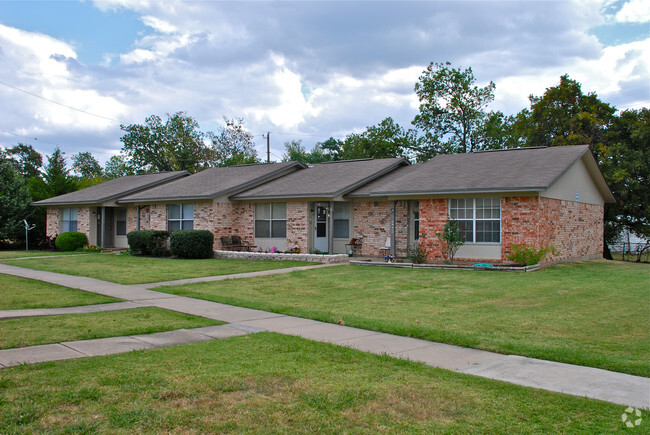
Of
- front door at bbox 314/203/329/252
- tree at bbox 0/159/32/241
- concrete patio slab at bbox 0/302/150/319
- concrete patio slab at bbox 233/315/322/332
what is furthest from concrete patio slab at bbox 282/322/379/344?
tree at bbox 0/159/32/241

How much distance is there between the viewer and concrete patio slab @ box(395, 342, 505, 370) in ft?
20.5

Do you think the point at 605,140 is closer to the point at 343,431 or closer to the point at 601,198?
the point at 601,198

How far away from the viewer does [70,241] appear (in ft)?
96.2

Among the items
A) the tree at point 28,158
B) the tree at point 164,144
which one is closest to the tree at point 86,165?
the tree at point 28,158

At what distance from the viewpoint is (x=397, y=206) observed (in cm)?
2188

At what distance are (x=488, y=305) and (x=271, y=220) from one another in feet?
48.1

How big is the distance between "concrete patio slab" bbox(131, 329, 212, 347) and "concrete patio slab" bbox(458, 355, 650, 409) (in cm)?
367

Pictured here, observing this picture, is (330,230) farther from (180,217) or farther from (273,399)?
(273,399)

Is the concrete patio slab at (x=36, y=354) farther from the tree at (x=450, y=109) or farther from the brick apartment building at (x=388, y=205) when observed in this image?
the tree at (x=450, y=109)

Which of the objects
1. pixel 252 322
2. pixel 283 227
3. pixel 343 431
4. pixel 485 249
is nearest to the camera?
pixel 343 431

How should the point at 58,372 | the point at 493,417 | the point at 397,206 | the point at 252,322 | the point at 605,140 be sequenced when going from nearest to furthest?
1. the point at 493,417
2. the point at 58,372
3. the point at 252,322
4. the point at 397,206
5. the point at 605,140

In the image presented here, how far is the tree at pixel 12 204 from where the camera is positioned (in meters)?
30.8

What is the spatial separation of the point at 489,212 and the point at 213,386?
15.1 metres

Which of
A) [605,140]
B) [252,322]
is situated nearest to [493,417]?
[252,322]
